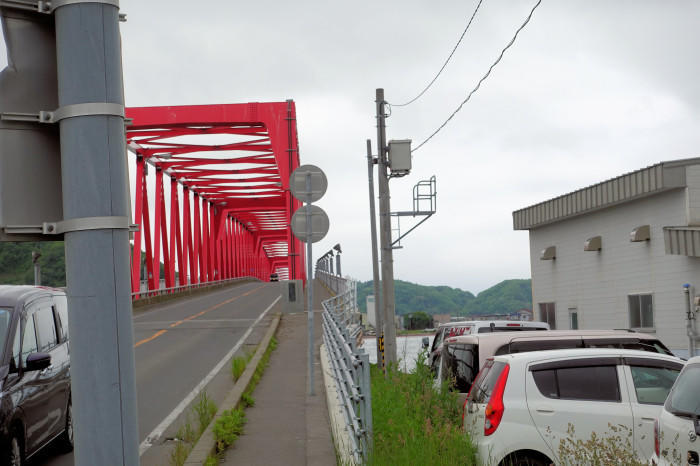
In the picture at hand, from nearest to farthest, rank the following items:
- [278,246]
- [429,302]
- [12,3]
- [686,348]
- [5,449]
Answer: [12,3] < [5,449] < [686,348] < [429,302] < [278,246]

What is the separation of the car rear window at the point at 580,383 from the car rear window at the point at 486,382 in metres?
0.37

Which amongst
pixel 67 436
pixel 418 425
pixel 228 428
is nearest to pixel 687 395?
pixel 418 425

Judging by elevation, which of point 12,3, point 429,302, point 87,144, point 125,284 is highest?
point 12,3

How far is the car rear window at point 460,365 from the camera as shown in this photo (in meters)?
10.6

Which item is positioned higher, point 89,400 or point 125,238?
point 125,238

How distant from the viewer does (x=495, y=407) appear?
769 cm

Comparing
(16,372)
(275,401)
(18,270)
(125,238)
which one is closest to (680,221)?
(275,401)

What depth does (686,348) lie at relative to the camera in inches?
846

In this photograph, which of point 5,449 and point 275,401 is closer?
point 5,449

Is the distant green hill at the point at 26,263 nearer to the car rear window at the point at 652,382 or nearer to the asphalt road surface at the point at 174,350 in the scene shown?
the asphalt road surface at the point at 174,350

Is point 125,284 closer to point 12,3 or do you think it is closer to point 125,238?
point 125,238

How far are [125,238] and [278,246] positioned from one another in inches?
6377

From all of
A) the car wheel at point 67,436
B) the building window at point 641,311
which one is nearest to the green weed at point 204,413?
the car wheel at point 67,436

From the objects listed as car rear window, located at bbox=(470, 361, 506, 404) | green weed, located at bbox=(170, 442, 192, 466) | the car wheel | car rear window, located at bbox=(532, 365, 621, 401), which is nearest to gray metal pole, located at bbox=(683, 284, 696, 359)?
car rear window, located at bbox=(532, 365, 621, 401)
